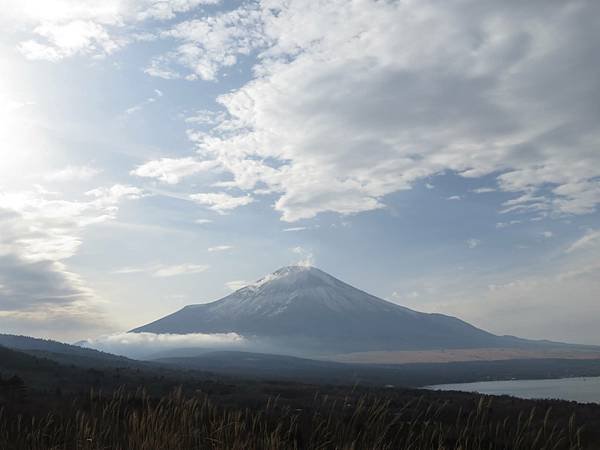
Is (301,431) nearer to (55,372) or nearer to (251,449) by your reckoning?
(251,449)

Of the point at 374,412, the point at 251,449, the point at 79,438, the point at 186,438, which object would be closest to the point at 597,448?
the point at 374,412

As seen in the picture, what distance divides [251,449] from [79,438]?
2.48 m

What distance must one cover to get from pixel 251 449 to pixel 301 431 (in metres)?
2.89

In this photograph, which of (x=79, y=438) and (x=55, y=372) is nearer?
(x=79, y=438)

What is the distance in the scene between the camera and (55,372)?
5419cm

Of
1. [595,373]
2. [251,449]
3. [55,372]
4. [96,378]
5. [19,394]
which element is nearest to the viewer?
[251,449]

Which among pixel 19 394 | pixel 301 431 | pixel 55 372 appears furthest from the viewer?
pixel 55 372

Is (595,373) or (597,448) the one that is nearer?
(597,448)

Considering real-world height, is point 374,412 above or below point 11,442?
above

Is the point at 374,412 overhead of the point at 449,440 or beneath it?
overhead

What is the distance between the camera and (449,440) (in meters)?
10.9

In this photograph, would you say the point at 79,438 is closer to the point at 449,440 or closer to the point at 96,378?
the point at 449,440

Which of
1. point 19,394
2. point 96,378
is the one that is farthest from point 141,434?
point 96,378

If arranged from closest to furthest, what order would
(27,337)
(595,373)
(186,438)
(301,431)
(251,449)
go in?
(251,449) < (186,438) < (301,431) < (27,337) < (595,373)
